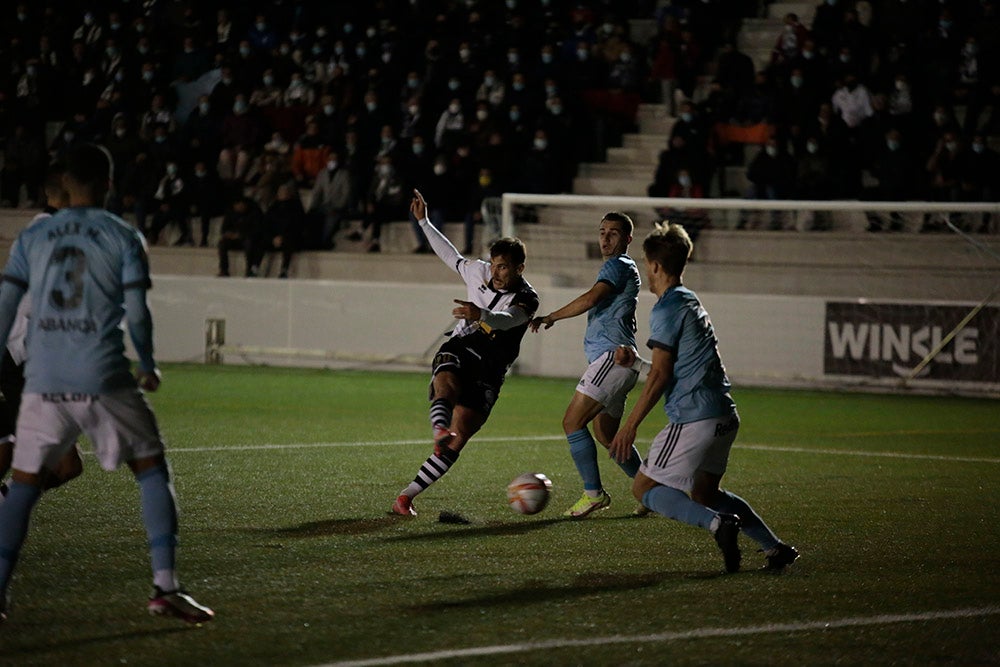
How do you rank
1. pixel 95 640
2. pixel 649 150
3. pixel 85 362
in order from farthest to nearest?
1. pixel 649 150
2. pixel 85 362
3. pixel 95 640

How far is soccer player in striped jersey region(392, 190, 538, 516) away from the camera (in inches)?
348

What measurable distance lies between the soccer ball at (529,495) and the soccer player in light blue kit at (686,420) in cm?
138

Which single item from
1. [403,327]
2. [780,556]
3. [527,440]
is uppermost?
[780,556]

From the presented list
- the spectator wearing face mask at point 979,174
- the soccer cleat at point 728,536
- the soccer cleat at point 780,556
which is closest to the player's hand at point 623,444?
the soccer cleat at point 728,536

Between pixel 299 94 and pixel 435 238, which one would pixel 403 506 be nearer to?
pixel 435 238

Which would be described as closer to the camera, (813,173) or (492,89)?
(813,173)

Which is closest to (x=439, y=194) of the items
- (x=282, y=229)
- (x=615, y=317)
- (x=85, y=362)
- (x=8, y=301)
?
(x=282, y=229)

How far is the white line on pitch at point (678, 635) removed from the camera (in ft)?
17.9

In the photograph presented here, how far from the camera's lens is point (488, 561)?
746cm

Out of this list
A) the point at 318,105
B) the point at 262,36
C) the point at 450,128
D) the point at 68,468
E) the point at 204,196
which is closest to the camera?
the point at 68,468

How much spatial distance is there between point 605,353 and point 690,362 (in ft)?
6.91

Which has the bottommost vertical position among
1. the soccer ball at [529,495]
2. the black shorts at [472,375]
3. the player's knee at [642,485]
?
the soccer ball at [529,495]

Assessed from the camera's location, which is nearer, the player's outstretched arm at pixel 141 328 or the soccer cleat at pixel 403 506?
the player's outstretched arm at pixel 141 328

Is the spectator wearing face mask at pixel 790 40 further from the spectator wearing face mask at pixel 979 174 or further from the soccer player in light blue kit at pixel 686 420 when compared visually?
the soccer player in light blue kit at pixel 686 420
